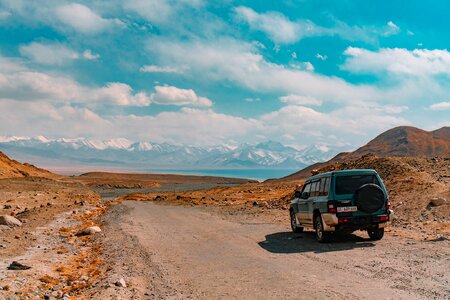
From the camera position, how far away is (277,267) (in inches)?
438

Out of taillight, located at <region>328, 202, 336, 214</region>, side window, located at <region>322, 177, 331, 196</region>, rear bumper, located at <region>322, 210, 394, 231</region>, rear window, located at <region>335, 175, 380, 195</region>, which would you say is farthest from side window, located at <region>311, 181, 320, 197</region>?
rear bumper, located at <region>322, 210, 394, 231</region>

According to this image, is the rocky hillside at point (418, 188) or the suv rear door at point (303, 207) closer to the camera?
the suv rear door at point (303, 207)

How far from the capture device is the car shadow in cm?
1404

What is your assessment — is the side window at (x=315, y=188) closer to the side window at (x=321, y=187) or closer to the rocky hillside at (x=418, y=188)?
the side window at (x=321, y=187)

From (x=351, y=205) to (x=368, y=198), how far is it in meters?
0.65

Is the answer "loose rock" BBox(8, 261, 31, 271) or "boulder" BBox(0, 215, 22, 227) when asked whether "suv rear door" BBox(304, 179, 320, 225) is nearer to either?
"loose rock" BBox(8, 261, 31, 271)

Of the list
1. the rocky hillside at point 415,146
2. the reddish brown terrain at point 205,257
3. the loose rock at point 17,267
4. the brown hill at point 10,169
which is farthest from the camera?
the rocky hillside at point 415,146

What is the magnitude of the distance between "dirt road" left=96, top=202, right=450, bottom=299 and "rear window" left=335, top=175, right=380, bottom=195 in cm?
188

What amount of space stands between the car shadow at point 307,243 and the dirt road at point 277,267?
0.10ft

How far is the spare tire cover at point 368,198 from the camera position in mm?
14570

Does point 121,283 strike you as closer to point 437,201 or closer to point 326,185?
point 326,185

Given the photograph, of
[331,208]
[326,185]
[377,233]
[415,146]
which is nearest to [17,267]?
[331,208]

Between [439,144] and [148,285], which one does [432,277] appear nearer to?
[148,285]

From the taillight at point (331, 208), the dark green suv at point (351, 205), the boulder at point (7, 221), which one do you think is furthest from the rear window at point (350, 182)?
the boulder at point (7, 221)
